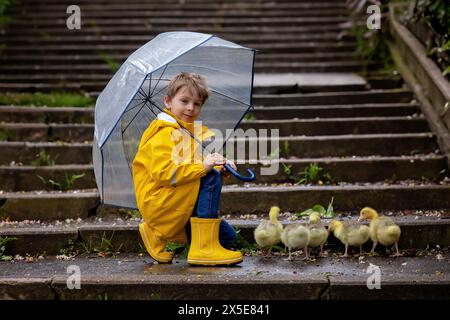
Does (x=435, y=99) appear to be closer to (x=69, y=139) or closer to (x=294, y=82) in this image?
(x=294, y=82)

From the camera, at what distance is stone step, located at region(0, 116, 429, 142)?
6.24 metres

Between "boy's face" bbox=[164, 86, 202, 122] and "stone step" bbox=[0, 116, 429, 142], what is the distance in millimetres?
2251

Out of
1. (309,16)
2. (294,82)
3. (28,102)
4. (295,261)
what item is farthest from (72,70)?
(295,261)

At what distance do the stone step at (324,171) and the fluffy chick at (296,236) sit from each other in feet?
4.67

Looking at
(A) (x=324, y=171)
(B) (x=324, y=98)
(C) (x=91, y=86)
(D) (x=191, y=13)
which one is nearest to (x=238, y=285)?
(A) (x=324, y=171)

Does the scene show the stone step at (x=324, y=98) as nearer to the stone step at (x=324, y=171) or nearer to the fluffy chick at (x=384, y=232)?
the stone step at (x=324, y=171)

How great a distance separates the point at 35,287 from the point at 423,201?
3.23 m

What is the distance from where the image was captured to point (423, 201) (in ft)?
16.5

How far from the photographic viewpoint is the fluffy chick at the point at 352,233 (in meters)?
4.17

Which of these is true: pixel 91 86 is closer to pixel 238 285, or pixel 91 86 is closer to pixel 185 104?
pixel 185 104

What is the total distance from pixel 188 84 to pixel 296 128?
8.36ft

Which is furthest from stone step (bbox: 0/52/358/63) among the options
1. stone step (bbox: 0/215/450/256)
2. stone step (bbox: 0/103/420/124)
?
stone step (bbox: 0/215/450/256)

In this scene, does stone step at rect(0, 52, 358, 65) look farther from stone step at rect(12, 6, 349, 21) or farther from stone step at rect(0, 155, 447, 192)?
stone step at rect(0, 155, 447, 192)

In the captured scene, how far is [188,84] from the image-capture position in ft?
13.0
